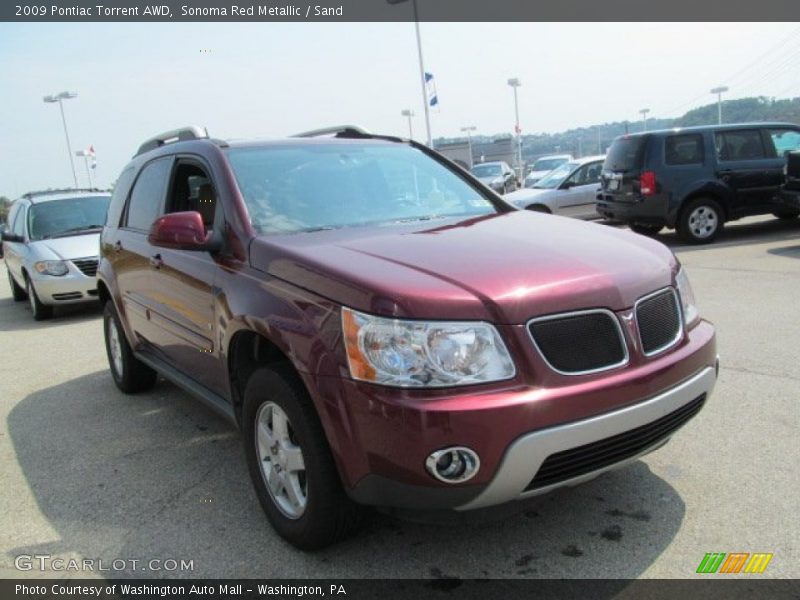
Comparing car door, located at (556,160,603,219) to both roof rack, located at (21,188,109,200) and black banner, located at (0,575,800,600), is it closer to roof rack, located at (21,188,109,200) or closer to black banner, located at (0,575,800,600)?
roof rack, located at (21,188,109,200)

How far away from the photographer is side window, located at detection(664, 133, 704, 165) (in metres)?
10.9

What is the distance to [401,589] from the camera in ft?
8.62

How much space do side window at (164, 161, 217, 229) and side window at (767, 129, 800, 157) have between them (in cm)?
1034

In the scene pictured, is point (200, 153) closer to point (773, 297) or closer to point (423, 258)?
point (423, 258)

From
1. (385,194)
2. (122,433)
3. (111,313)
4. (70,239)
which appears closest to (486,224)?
(385,194)

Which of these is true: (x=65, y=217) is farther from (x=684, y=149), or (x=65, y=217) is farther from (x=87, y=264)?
(x=684, y=149)

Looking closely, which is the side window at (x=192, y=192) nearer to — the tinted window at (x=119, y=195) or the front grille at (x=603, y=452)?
the tinted window at (x=119, y=195)

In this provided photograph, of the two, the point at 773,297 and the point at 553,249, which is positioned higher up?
the point at 553,249

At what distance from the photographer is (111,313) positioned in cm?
551

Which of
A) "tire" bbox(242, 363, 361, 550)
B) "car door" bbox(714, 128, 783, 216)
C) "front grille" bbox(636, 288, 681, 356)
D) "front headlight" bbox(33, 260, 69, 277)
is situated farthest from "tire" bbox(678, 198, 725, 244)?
"tire" bbox(242, 363, 361, 550)

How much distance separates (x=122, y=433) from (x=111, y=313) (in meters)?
1.30

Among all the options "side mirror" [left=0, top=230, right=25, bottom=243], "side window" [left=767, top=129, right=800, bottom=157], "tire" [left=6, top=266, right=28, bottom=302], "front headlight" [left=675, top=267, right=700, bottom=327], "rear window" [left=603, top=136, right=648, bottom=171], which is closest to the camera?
"front headlight" [left=675, top=267, right=700, bottom=327]

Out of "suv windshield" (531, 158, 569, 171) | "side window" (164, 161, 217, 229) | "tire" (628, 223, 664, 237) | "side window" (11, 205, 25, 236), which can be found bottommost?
"tire" (628, 223, 664, 237)

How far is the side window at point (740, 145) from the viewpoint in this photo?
10953 millimetres
